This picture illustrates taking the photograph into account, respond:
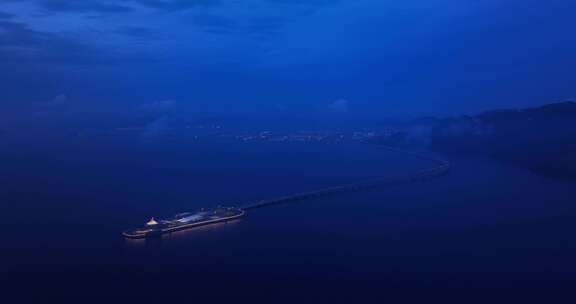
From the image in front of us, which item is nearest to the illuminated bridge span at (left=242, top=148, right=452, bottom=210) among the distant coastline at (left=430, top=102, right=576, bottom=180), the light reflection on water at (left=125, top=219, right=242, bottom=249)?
the light reflection on water at (left=125, top=219, right=242, bottom=249)

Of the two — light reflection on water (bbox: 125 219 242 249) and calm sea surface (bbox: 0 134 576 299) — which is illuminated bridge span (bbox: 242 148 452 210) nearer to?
calm sea surface (bbox: 0 134 576 299)

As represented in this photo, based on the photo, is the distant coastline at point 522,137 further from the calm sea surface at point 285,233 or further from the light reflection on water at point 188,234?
the light reflection on water at point 188,234

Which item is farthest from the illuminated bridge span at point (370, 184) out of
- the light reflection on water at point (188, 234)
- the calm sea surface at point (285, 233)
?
the light reflection on water at point (188, 234)

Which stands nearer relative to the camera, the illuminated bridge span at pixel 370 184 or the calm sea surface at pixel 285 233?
the calm sea surface at pixel 285 233

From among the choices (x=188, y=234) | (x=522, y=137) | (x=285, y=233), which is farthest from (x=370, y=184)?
(x=522, y=137)

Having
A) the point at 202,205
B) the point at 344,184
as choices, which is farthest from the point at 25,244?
the point at 344,184

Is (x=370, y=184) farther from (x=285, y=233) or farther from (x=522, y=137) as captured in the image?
(x=522, y=137)

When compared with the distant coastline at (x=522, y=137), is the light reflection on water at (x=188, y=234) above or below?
below

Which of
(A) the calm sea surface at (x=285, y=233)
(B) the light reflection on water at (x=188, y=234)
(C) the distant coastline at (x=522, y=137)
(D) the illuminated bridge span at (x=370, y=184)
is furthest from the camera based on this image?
(C) the distant coastline at (x=522, y=137)

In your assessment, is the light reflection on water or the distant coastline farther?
the distant coastline
